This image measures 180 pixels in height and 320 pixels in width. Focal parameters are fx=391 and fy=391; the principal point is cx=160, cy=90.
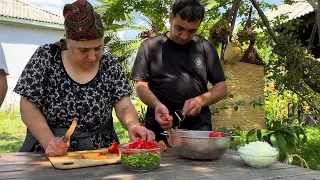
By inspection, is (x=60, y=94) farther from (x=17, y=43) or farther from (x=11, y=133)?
(x=17, y=43)

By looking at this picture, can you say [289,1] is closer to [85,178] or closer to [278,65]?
[278,65]

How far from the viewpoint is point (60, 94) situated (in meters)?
2.08

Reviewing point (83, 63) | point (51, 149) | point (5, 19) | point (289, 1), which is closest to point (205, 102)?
point (83, 63)

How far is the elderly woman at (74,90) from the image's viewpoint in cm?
198

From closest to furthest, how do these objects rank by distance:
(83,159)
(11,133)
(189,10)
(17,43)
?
(83,159)
(189,10)
(11,133)
(17,43)

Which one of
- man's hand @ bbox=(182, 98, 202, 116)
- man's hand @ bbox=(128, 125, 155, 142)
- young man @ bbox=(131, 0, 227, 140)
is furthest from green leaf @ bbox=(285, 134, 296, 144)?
man's hand @ bbox=(128, 125, 155, 142)

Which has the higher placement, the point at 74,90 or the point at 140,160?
the point at 74,90

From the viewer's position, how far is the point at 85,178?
5.07ft

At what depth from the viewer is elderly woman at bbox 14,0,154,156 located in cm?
198

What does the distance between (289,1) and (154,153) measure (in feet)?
12.8

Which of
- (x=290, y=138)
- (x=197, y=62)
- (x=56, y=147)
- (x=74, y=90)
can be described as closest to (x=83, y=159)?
(x=56, y=147)

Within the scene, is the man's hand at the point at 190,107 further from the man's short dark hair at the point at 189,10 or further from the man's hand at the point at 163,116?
the man's short dark hair at the point at 189,10

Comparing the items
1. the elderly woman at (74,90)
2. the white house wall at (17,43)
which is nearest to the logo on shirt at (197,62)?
the elderly woman at (74,90)

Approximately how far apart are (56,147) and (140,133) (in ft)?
1.44
